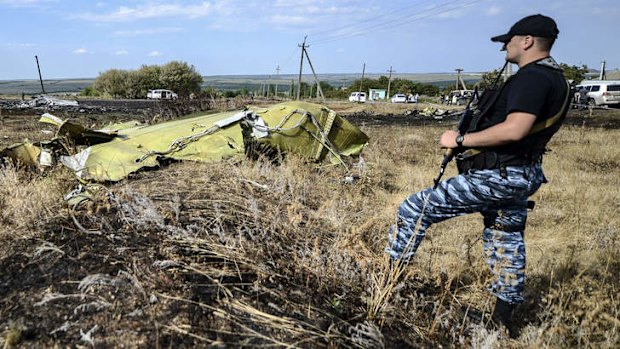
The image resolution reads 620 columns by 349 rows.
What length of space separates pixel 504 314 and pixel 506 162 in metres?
0.86

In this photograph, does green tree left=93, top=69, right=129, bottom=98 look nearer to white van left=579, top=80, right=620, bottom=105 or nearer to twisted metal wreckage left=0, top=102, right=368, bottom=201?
white van left=579, top=80, right=620, bottom=105

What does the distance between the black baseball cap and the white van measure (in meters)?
27.6

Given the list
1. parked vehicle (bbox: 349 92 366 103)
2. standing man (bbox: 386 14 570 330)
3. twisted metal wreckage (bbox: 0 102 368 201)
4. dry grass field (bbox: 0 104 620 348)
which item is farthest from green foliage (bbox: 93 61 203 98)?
standing man (bbox: 386 14 570 330)

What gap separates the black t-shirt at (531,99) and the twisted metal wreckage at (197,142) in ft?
10.7

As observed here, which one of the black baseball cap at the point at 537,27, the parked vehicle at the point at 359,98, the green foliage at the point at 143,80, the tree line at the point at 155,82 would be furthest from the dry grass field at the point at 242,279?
the green foliage at the point at 143,80

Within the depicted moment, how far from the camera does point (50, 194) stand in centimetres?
344

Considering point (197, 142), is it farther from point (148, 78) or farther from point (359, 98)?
point (148, 78)

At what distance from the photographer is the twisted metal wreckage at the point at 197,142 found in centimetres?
445

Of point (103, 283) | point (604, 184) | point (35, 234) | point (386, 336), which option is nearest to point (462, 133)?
point (386, 336)

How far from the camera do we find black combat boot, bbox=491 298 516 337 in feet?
7.73

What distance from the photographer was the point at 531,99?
1986mm

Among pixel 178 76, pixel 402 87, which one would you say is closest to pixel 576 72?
pixel 402 87

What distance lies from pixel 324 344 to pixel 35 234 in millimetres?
1941

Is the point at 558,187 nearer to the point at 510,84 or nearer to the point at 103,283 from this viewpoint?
the point at 510,84
